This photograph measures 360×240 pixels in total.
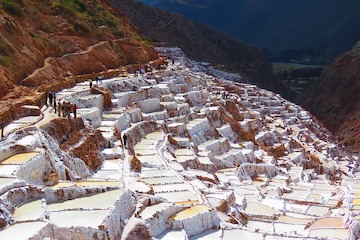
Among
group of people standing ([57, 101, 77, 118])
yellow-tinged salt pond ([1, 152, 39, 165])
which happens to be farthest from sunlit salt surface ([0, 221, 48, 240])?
group of people standing ([57, 101, 77, 118])

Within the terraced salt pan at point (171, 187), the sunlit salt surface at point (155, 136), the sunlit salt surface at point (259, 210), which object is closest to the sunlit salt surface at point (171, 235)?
the terraced salt pan at point (171, 187)

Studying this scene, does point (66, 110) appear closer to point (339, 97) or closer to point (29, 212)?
point (29, 212)

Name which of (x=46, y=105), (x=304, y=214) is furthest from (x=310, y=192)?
(x=46, y=105)

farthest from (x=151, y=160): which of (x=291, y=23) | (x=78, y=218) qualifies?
(x=291, y=23)

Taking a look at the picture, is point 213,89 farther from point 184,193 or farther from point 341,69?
point 341,69

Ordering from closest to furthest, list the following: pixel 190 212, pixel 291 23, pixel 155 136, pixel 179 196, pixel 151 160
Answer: pixel 190 212 → pixel 179 196 → pixel 151 160 → pixel 155 136 → pixel 291 23

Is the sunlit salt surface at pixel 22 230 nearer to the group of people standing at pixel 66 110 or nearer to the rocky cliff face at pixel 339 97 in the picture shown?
the group of people standing at pixel 66 110

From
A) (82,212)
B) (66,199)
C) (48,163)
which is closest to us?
(82,212)
